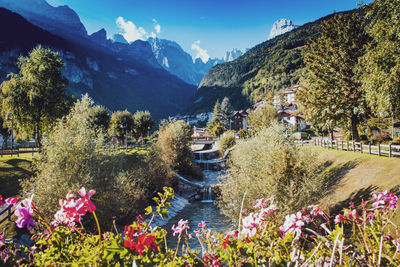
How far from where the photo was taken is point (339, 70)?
2344 cm

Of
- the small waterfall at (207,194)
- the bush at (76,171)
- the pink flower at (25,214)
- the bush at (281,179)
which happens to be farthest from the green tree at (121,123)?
the pink flower at (25,214)

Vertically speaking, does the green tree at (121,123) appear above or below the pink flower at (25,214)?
above

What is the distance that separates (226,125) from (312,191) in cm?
8965

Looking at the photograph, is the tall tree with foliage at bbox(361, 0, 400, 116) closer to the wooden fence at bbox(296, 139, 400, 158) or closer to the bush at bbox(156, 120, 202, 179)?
the wooden fence at bbox(296, 139, 400, 158)

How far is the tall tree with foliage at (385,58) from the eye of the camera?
15898 mm

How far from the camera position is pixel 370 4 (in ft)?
60.1

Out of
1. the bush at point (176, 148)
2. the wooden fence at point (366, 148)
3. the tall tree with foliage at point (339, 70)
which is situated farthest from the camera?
the bush at point (176, 148)

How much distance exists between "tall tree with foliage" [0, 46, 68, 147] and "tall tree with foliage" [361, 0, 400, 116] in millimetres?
31282

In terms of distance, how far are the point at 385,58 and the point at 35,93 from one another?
33.1 m

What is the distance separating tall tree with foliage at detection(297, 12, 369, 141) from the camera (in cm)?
2298

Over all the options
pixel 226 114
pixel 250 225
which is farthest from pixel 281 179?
pixel 226 114

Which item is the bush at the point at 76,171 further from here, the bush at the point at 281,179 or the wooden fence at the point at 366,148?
the wooden fence at the point at 366,148

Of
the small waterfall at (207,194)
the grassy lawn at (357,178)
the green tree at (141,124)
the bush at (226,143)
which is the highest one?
the green tree at (141,124)

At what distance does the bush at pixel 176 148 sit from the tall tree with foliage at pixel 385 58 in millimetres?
23448
